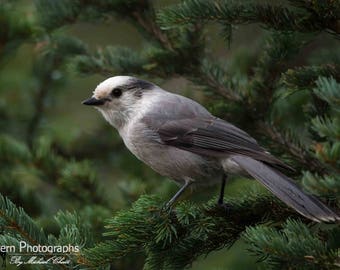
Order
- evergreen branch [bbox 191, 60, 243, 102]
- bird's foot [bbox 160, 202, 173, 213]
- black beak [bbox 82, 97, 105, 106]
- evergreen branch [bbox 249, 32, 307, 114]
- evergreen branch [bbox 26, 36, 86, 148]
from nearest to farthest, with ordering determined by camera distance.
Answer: bird's foot [bbox 160, 202, 173, 213]
evergreen branch [bbox 249, 32, 307, 114]
evergreen branch [bbox 191, 60, 243, 102]
black beak [bbox 82, 97, 105, 106]
evergreen branch [bbox 26, 36, 86, 148]

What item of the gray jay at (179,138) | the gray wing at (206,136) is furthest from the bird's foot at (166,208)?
the gray wing at (206,136)

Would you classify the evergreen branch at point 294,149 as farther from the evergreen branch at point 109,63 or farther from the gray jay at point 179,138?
the evergreen branch at point 109,63

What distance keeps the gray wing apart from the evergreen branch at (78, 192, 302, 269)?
0.50 meters

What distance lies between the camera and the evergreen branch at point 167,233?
2672mm

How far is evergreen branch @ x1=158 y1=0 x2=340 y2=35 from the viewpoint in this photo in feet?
9.66

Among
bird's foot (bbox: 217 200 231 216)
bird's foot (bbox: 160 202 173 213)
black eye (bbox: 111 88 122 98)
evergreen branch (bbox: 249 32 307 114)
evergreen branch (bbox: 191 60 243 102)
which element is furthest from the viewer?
black eye (bbox: 111 88 122 98)

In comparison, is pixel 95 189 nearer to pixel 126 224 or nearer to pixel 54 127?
pixel 54 127

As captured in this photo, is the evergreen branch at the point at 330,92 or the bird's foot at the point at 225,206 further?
the bird's foot at the point at 225,206

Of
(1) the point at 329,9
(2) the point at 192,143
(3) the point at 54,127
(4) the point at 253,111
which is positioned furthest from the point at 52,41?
(1) the point at 329,9

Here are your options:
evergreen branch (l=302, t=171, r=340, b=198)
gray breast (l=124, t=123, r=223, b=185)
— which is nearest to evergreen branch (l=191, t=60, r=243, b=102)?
gray breast (l=124, t=123, r=223, b=185)

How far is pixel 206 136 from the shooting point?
12.1ft

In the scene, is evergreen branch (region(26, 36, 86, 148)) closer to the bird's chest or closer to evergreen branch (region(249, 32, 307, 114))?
the bird's chest

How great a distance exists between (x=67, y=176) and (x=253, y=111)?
1317 mm

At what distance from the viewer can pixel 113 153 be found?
4883 mm
